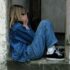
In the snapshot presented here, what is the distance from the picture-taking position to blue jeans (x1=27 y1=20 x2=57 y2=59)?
232 inches

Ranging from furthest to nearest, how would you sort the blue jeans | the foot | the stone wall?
the stone wall → the foot → the blue jeans

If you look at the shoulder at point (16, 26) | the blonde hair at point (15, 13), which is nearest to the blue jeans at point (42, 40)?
the shoulder at point (16, 26)

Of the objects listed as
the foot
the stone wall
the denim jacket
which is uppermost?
the stone wall

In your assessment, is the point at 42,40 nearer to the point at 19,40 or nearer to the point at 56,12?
the point at 19,40

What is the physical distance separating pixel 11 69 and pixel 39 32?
675mm

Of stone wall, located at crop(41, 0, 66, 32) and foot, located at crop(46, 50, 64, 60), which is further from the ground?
stone wall, located at crop(41, 0, 66, 32)

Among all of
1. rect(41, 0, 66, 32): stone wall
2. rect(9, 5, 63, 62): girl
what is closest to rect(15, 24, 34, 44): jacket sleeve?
rect(9, 5, 63, 62): girl

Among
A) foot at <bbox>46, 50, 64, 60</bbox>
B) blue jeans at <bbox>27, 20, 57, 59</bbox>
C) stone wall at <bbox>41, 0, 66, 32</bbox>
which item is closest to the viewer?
blue jeans at <bbox>27, 20, 57, 59</bbox>

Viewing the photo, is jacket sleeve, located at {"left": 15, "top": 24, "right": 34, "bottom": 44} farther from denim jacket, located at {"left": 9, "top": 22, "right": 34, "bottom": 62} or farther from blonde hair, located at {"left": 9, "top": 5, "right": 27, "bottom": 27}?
blonde hair, located at {"left": 9, "top": 5, "right": 27, "bottom": 27}

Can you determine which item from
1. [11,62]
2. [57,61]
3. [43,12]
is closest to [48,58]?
[57,61]

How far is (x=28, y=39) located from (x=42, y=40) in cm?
25

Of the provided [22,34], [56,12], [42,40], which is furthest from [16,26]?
[56,12]

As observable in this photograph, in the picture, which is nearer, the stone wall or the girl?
the girl

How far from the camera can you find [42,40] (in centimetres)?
593
